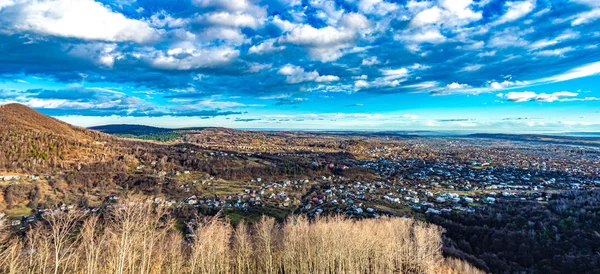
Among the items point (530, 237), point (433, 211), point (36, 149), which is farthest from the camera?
point (36, 149)

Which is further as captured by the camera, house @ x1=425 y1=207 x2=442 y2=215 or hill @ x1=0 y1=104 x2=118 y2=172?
hill @ x1=0 y1=104 x2=118 y2=172

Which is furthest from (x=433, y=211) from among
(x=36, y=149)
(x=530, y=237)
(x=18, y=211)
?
(x=36, y=149)

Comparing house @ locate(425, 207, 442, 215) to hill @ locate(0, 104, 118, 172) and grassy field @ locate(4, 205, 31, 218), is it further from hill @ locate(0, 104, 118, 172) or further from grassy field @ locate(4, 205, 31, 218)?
hill @ locate(0, 104, 118, 172)

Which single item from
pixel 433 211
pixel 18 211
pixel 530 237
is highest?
pixel 530 237

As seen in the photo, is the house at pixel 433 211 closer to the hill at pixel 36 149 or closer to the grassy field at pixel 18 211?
the grassy field at pixel 18 211

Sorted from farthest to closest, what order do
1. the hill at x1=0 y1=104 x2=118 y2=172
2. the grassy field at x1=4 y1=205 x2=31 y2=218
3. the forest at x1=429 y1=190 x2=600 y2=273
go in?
the hill at x1=0 y1=104 x2=118 y2=172
the grassy field at x1=4 y1=205 x2=31 y2=218
the forest at x1=429 y1=190 x2=600 y2=273

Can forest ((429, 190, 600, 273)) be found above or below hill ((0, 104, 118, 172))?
below

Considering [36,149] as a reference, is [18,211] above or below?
below

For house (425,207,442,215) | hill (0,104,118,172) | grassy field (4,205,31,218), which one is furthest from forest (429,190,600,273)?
hill (0,104,118,172)

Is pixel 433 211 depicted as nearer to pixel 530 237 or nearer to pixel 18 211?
pixel 530 237

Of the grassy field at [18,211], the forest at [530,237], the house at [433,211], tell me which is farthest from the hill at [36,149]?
the forest at [530,237]

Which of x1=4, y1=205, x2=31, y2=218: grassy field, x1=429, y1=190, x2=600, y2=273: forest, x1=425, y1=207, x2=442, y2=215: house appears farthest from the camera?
x1=425, y1=207, x2=442, y2=215: house

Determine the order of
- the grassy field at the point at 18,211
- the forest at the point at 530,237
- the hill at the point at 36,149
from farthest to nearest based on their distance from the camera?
the hill at the point at 36,149 < the grassy field at the point at 18,211 < the forest at the point at 530,237
